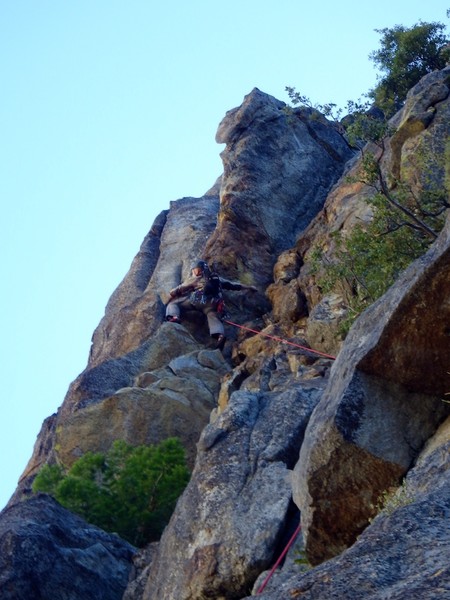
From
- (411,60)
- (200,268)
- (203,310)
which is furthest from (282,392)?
(411,60)

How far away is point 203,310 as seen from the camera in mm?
31969

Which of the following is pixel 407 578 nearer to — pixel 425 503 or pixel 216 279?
pixel 425 503

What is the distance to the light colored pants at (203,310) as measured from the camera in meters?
31.0

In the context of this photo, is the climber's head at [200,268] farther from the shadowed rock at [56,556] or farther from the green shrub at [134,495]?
the shadowed rock at [56,556]

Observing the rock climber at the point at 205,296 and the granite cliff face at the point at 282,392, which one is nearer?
the granite cliff face at the point at 282,392

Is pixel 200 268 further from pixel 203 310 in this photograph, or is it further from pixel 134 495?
pixel 134 495

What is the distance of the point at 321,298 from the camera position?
27219 millimetres

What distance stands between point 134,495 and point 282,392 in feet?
15.9

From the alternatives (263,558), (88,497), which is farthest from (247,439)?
(88,497)

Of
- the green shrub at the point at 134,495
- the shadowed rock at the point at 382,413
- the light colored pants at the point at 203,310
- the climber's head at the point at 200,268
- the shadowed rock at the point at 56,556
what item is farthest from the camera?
the climber's head at the point at 200,268

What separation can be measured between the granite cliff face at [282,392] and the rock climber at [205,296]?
0.55 metres

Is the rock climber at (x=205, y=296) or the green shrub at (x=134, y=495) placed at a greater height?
the rock climber at (x=205, y=296)

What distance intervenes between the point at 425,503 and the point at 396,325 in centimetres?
478

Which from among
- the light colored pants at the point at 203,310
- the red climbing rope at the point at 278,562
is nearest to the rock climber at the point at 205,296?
the light colored pants at the point at 203,310
